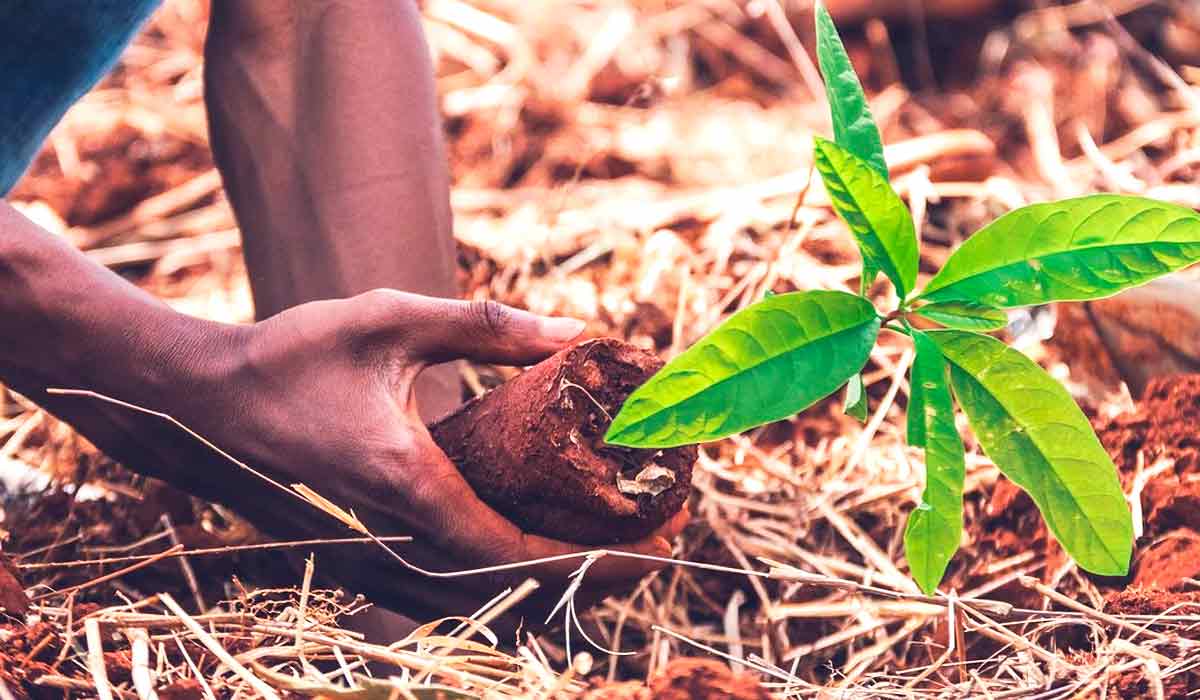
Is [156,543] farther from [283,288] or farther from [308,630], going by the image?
[308,630]

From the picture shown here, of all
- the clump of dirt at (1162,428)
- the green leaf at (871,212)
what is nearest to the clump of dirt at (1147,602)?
the clump of dirt at (1162,428)

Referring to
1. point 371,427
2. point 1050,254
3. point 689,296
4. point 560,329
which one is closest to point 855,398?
point 1050,254

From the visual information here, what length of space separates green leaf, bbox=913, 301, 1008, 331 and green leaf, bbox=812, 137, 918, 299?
0.03m

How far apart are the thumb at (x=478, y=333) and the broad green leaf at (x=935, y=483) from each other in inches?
13.6

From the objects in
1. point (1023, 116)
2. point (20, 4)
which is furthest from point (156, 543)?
point (1023, 116)

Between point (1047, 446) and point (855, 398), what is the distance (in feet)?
0.54

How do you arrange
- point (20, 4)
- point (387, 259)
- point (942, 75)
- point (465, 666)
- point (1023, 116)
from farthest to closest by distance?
point (942, 75)
point (1023, 116)
point (387, 259)
point (20, 4)
point (465, 666)

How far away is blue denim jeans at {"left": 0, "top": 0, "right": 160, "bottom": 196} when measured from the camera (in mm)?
1374

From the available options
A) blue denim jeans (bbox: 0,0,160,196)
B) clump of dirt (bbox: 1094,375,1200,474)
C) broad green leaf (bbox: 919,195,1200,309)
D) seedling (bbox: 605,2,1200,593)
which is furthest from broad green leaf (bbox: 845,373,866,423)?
blue denim jeans (bbox: 0,0,160,196)

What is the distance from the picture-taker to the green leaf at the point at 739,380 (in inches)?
38.1

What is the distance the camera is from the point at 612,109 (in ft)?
9.20

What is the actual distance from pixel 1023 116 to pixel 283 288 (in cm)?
179

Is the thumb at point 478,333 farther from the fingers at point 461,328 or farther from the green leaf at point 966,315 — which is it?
the green leaf at point 966,315

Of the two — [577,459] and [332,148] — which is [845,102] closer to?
[577,459]
